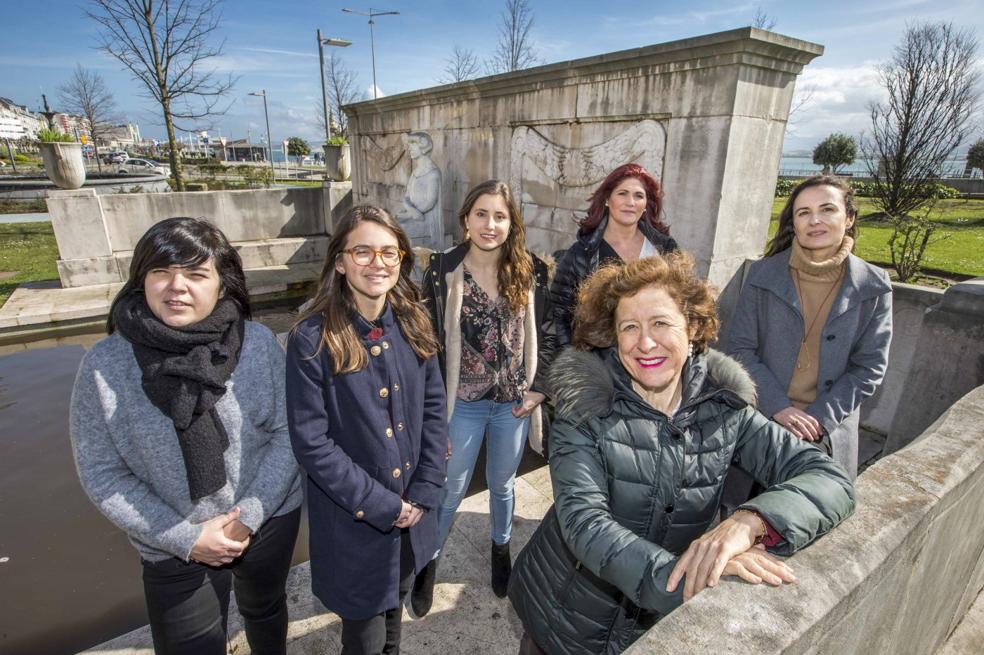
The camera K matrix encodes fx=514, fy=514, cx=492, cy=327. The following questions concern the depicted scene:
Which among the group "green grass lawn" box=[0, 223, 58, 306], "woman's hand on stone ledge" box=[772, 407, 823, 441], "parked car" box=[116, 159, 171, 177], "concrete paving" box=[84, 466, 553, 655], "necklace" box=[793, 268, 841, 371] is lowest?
"concrete paving" box=[84, 466, 553, 655]

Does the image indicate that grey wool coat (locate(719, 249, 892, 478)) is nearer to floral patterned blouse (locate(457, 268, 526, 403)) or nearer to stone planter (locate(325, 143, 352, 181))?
floral patterned blouse (locate(457, 268, 526, 403))

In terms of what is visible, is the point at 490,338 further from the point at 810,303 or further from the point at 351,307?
the point at 810,303

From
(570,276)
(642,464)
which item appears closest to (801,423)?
(642,464)

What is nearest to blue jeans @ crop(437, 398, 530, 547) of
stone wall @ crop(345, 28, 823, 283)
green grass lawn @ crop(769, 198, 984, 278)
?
stone wall @ crop(345, 28, 823, 283)

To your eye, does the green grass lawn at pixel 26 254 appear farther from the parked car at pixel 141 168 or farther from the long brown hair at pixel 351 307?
the parked car at pixel 141 168

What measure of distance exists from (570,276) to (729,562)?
1811 mm

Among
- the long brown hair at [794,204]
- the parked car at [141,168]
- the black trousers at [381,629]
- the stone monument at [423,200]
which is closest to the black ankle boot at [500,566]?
the black trousers at [381,629]

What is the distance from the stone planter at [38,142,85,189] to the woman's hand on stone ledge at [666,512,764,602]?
11622mm

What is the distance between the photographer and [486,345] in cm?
267

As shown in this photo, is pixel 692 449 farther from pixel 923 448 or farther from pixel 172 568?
pixel 172 568

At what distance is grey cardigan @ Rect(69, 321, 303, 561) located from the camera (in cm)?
163

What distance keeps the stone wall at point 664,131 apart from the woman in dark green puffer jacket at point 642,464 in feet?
9.91

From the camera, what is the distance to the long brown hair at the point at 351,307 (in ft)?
6.23

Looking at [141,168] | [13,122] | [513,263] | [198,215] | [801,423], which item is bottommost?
[801,423]
